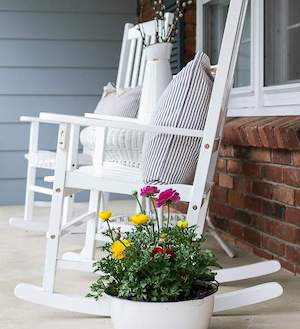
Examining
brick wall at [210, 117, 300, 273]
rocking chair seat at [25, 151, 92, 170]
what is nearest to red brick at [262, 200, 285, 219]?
brick wall at [210, 117, 300, 273]

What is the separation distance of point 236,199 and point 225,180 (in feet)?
0.58

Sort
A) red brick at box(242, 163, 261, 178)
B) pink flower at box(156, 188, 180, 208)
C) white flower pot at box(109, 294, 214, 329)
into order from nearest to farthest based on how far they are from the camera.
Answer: white flower pot at box(109, 294, 214, 329) → pink flower at box(156, 188, 180, 208) → red brick at box(242, 163, 261, 178)

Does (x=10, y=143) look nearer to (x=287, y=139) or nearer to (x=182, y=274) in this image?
(x=287, y=139)

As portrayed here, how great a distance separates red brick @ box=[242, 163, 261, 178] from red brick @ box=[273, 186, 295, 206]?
186mm

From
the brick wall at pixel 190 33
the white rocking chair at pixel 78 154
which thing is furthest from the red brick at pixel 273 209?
the brick wall at pixel 190 33

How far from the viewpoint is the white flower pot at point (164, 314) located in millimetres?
1804

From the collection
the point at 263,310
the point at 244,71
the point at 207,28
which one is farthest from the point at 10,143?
the point at 263,310

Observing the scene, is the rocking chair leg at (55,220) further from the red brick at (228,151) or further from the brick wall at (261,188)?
the red brick at (228,151)

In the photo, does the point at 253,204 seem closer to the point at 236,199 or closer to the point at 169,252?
the point at 236,199

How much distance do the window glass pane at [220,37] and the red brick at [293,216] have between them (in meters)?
0.93

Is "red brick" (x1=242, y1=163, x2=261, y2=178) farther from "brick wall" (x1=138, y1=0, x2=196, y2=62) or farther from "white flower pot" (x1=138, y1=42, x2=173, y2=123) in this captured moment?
"brick wall" (x1=138, y1=0, x2=196, y2=62)

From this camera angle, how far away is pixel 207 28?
165 inches

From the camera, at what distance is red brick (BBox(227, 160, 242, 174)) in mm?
3325

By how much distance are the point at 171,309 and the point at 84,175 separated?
677 mm
